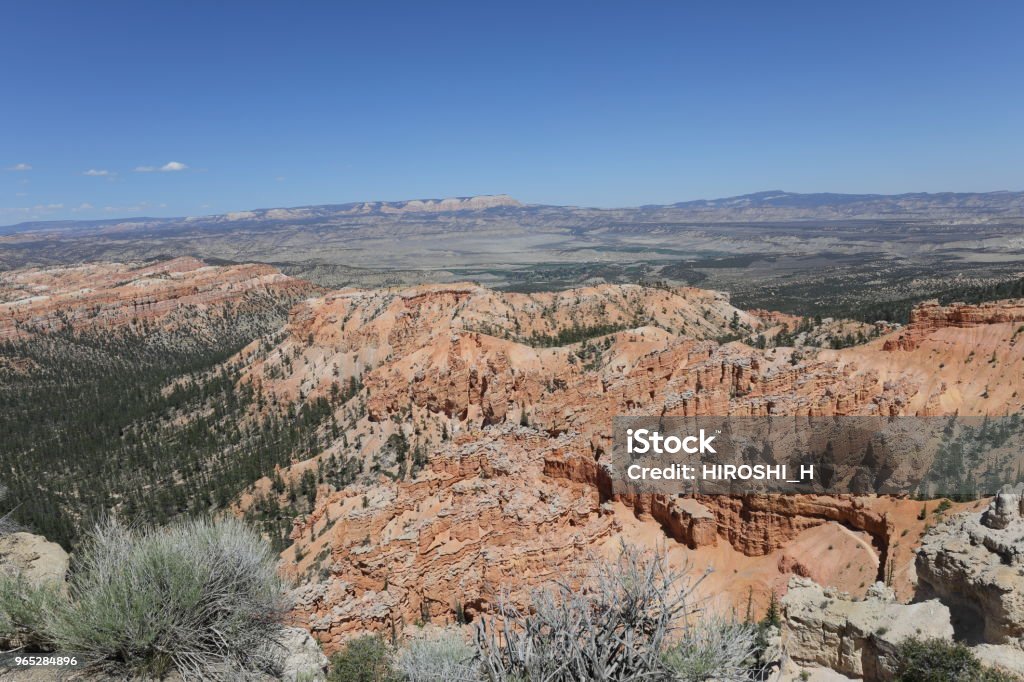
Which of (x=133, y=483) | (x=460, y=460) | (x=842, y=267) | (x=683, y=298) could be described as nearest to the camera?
(x=460, y=460)

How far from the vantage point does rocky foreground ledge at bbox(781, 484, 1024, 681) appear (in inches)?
449

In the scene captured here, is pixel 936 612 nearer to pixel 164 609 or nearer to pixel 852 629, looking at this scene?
pixel 852 629

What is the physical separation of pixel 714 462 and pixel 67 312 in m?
151

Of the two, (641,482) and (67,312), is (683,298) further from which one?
(67,312)

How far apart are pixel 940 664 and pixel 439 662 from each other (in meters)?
10.0

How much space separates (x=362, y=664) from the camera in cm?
1522

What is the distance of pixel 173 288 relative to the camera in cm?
14425

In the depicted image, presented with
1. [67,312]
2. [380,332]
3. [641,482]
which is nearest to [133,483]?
[380,332]

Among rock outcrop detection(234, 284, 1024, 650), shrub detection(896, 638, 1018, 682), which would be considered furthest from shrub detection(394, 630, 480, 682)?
shrub detection(896, 638, 1018, 682)

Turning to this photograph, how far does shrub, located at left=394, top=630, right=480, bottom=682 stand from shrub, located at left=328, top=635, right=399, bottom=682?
1.31ft

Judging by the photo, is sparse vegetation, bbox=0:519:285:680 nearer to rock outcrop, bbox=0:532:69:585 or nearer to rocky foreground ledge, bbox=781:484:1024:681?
rock outcrop, bbox=0:532:69:585

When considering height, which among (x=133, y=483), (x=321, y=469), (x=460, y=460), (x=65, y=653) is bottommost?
(x=133, y=483)

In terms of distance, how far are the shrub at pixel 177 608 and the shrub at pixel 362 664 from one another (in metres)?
1.83

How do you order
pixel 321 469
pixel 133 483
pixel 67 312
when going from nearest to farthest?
pixel 321 469 < pixel 133 483 < pixel 67 312
